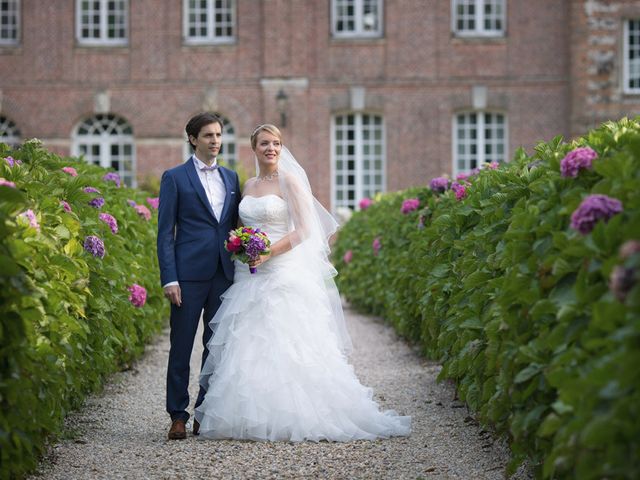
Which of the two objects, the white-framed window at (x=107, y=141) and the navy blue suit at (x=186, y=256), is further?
the white-framed window at (x=107, y=141)

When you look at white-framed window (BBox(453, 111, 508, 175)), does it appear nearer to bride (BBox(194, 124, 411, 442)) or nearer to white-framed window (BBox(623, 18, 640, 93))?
white-framed window (BBox(623, 18, 640, 93))

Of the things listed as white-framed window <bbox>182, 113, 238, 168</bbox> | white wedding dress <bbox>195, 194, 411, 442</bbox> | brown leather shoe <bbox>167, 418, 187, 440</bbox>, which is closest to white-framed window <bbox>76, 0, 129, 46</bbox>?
white-framed window <bbox>182, 113, 238, 168</bbox>

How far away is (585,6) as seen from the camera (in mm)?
22031

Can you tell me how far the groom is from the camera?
5707mm

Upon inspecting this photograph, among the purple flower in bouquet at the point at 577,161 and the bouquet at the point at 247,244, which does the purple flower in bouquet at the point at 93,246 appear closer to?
the bouquet at the point at 247,244

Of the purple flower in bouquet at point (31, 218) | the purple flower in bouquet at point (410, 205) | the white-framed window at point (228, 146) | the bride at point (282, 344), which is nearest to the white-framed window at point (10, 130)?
the white-framed window at point (228, 146)

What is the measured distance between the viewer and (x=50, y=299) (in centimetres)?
Answer: 454

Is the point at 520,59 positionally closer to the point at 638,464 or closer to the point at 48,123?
the point at 48,123

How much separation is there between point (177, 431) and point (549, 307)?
261 cm

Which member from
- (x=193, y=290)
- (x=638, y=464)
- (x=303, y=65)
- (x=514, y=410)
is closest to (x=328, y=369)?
(x=193, y=290)

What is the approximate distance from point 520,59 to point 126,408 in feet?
57.9

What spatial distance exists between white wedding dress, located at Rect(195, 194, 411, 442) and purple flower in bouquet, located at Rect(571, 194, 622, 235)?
2477 mm

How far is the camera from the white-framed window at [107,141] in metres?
22.8

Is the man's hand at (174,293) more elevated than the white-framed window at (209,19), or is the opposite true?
the white-framed window at (209,19)
